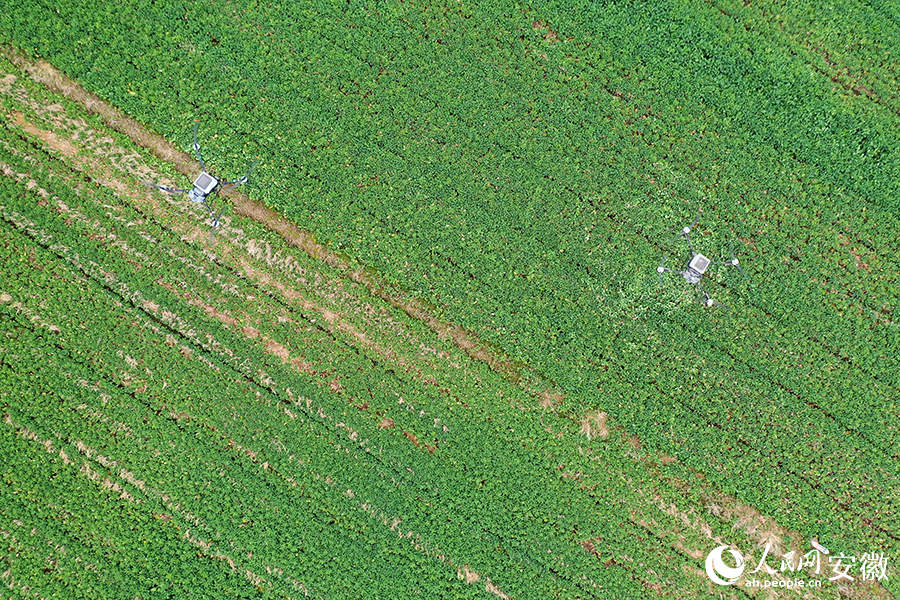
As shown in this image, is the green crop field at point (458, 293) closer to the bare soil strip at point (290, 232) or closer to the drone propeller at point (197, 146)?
the bare soil strip at point (290, 232)

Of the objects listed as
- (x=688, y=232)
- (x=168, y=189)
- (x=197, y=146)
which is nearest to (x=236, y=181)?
(x=197, y=146)

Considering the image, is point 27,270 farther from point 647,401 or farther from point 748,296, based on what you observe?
point 748,296

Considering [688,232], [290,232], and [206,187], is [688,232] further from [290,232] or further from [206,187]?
[206,187]

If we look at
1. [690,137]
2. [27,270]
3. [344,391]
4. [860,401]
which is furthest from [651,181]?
[27,270]

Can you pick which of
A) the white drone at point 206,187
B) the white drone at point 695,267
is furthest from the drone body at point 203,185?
the white drone at point 695,267

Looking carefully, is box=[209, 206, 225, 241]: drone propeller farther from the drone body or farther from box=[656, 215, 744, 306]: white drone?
box=[656, 215, 744, 306]: white drone

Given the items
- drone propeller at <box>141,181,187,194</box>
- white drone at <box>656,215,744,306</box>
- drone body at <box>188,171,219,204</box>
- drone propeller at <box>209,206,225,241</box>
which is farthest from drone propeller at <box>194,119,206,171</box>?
white drone at <box>656,215,744,306</box>

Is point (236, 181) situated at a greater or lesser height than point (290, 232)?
greater
